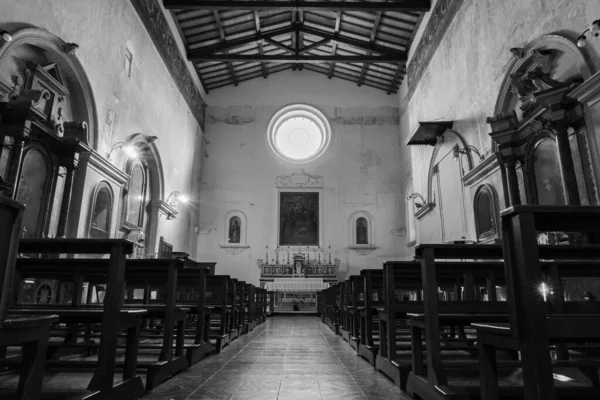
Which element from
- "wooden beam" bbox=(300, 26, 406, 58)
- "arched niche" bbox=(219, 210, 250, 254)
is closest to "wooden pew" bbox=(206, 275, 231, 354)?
"arched niche" bbox=(219, 210, 250, 254)

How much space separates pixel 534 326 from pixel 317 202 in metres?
13.8

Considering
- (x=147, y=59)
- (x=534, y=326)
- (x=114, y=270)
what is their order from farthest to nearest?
(x=147, y=59)
(x=114, y=270)
(x=534, y=326)

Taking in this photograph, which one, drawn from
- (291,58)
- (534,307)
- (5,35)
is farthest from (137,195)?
(534,307)

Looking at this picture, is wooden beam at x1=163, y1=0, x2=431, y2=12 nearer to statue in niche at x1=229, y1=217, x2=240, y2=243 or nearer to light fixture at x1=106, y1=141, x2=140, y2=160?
light fixture at x1=106, y1=141, x2=140, y2=160

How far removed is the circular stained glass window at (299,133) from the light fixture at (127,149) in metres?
6.99

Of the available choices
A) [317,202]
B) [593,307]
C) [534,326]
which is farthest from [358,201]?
[534,326]

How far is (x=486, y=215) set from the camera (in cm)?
730

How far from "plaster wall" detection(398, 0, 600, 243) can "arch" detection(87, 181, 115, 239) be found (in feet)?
22.8

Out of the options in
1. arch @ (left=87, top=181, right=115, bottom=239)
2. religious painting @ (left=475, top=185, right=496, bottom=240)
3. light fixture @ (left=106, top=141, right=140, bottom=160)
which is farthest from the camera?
light fixture @ (left=106, top=141, right=140, bottom=160)

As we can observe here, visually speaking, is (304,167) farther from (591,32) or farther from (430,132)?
(591,32)

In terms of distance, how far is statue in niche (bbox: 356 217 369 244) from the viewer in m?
14.9

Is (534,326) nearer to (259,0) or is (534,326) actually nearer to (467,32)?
(467,32)

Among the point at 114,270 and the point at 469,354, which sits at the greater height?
the point at 114,270

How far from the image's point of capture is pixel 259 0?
10992 millimetres
